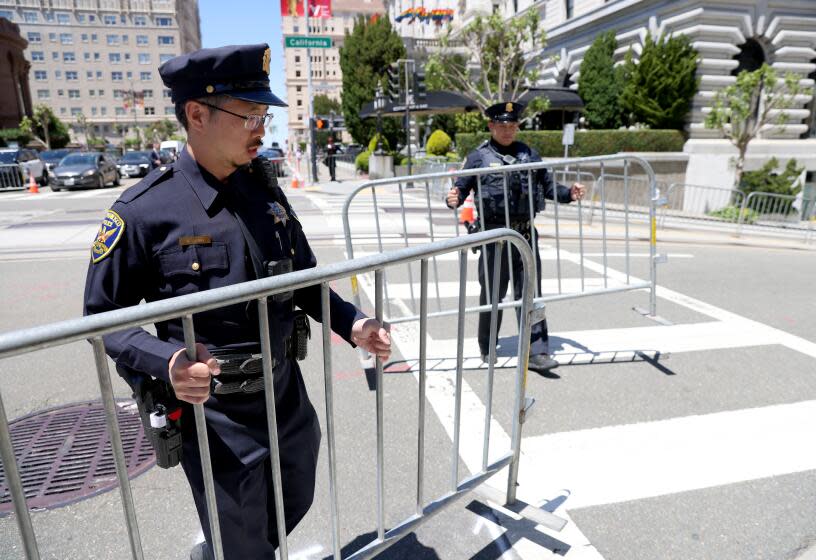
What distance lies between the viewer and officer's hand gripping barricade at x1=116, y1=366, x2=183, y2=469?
1.63 metres

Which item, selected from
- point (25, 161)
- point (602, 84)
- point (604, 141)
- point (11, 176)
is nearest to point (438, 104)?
point (604, 141)

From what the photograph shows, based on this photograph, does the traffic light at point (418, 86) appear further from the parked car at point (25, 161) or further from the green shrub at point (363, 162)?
the parked car at point (25, 161)

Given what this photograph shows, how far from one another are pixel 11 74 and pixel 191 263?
75.5 meters

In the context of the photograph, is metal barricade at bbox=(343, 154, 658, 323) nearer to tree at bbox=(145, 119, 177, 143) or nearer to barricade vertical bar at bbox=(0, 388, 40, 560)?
barricade vertical bar at bbox=(0, 388, 40, 560)

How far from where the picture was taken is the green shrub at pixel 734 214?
15758 mm

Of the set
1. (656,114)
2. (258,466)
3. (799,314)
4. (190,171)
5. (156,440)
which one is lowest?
(799,314)

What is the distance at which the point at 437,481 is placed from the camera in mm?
3062

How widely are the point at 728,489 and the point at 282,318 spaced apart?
8.61ft

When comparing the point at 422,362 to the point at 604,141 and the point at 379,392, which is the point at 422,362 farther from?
the point at 604,141

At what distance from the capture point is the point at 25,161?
23031 mm

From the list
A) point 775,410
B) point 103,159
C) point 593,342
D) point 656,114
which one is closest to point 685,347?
point 593,342

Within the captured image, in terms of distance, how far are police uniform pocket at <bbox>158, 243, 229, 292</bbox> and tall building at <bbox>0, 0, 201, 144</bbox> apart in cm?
12008

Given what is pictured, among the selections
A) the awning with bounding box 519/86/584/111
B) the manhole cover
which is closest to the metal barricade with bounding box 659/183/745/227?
the awning with bounding box 519/86/584/111

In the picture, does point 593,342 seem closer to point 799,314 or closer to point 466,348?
point 466,348
